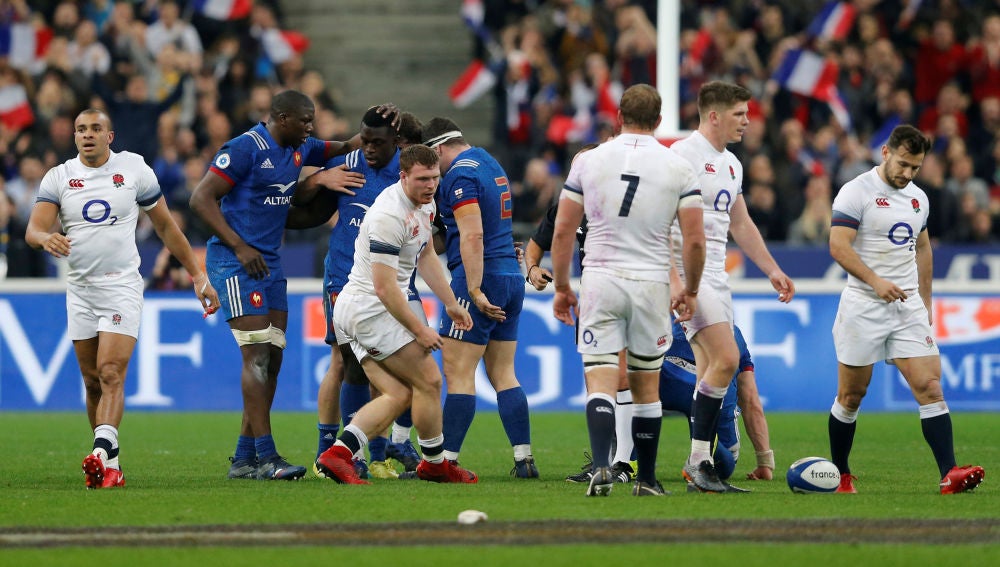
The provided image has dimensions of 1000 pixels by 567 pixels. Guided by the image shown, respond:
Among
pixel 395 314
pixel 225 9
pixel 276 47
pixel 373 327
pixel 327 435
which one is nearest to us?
pixel 395 314

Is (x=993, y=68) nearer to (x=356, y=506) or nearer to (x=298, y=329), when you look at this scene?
(x=298, y=329)

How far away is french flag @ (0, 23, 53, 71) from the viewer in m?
22.8

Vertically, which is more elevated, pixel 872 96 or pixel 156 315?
pixel 872 96

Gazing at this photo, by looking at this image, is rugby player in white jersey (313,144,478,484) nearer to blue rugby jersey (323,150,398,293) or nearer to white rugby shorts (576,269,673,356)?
blue rugby jersey (323,150,398,293)

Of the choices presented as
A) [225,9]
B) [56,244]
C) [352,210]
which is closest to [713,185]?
[352,210]

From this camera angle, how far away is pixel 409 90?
23688 millimetres

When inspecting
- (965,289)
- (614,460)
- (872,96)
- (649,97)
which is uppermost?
(872,96)

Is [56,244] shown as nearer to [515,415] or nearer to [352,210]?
[352,210]

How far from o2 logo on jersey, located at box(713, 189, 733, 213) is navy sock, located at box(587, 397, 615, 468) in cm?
178

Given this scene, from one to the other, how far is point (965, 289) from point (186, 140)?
1019cm

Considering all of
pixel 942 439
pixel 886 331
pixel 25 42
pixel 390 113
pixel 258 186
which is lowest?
pixel 942 439

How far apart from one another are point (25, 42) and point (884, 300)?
669 inches

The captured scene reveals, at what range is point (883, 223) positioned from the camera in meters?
9.42

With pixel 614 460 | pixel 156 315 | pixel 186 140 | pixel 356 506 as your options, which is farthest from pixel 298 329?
pixel 356 506
